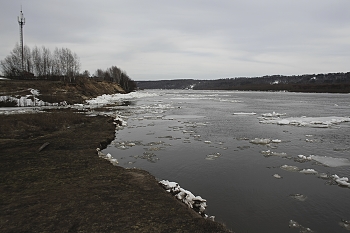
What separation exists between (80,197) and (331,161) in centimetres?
1171

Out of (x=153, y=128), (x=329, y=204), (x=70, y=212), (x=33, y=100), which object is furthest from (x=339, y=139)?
(x=33, y=100)

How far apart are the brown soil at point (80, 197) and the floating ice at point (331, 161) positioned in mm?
8529

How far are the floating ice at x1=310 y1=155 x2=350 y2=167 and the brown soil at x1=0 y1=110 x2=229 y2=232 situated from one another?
853 cm

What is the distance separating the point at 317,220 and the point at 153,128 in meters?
16.2

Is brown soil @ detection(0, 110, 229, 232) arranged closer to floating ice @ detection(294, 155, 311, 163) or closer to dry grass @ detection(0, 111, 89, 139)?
dry grass @ detection(0, 111, 89, 139)

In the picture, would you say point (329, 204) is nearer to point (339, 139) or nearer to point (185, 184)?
point (185, 184)

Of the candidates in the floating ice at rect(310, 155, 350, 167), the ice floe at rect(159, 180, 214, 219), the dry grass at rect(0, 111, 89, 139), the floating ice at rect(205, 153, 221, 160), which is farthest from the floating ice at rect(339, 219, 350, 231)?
the dry grass at rect(0, 111, 89, 139)

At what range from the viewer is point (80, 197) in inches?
287

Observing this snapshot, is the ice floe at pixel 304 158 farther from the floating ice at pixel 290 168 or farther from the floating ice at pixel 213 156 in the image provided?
the floating ice at pixel 213 156

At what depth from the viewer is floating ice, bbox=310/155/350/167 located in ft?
38.5

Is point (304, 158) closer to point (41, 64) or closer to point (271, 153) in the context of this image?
point (271, 153)

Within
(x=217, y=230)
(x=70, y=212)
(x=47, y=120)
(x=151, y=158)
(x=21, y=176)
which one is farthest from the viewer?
(x=47, y=120)

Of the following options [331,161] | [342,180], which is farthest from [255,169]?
[331,161]

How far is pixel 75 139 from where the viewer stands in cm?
1584
